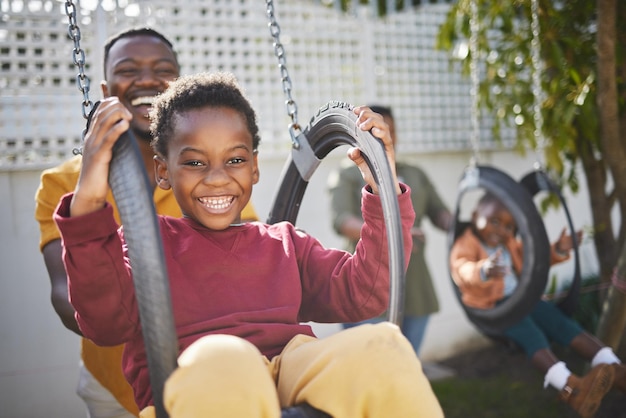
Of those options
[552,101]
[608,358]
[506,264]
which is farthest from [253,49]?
[608,358]

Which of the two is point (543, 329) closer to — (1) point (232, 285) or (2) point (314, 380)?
(1) point (232, 285)

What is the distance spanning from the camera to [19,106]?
3.78m


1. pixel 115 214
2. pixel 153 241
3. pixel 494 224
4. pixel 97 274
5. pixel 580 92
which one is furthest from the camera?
pixel 580 92

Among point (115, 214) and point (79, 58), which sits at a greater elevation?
point (79, 58)

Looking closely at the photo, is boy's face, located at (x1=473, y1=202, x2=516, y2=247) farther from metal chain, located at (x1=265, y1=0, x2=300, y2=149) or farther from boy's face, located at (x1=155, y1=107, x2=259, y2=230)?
boy's face, located at (x1=155, y1=107, x2=259, y2=230)

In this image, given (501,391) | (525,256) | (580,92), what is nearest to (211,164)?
(525,256)

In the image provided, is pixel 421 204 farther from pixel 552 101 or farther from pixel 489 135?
pixel 489 135

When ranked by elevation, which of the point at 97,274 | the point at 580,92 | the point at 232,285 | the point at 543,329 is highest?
the point at 580,92

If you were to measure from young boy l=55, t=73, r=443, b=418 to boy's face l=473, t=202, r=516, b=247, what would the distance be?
1644 millimetres

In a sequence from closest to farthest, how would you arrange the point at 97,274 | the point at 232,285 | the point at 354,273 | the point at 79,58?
the point at 97,274, the point at 79,58, the point at 232,285, the point at 354,273

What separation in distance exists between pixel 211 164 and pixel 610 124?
2.46m

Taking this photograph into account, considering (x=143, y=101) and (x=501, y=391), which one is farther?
(x=501, y=391)

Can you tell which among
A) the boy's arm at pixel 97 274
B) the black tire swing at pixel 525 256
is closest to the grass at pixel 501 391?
the black tire swing at pixel 525 256

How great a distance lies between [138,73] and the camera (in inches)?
96.7
